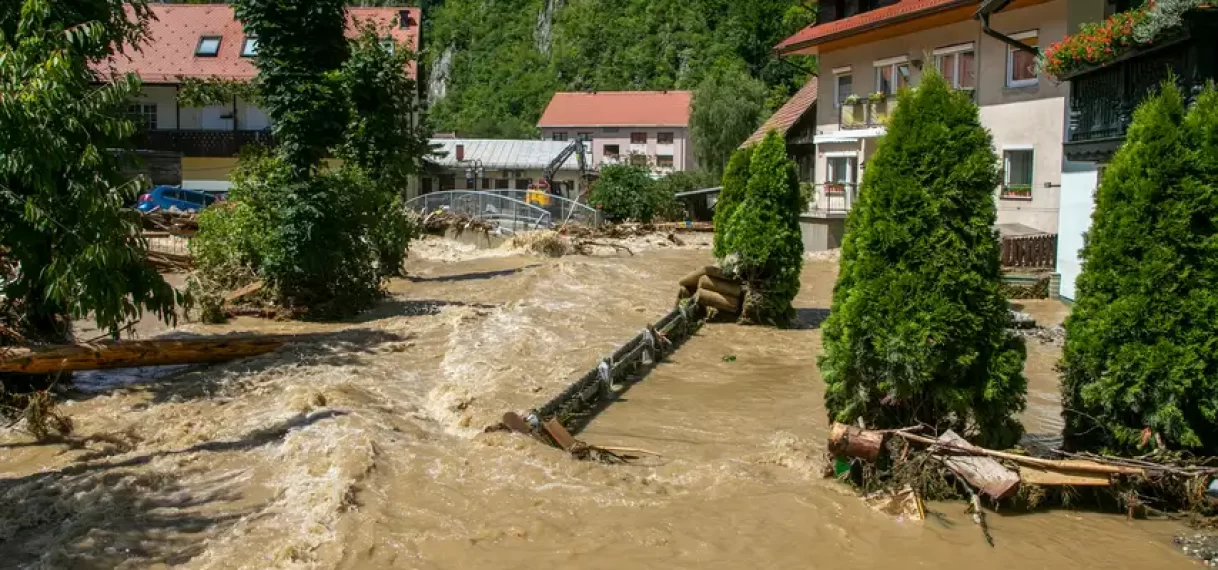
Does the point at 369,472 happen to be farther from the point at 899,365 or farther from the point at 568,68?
the point at 568,68

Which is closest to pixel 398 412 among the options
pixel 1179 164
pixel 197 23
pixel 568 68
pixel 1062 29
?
pixel 1179 164

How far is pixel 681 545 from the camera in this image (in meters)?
6.42

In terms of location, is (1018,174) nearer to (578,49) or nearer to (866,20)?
(866,20)

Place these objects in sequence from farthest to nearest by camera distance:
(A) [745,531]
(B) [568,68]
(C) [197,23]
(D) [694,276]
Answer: (B) [568,68]
(C) [197,23]
(D) [694,276]
(A) [745,531]

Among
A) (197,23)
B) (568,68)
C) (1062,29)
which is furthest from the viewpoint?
(568,68)

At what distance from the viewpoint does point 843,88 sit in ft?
112

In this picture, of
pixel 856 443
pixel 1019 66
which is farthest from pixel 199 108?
pixel 856 443

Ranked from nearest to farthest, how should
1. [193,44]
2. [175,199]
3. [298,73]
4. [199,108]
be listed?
1. [298,73]
2. [175,199]
3. [199,108]
4. [193,44]

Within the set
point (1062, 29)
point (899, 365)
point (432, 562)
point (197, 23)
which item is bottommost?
point (432, 562)

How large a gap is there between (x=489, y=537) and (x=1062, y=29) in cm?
2147

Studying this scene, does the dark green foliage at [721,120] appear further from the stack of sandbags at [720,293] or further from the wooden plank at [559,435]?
the wooden plank at [559,435]

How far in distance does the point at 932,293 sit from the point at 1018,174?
19.7 metres

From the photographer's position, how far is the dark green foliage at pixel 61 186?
8836mm

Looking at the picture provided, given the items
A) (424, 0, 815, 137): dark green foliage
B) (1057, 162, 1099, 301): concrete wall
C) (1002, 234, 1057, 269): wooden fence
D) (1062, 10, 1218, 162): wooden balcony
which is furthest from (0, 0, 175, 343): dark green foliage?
(424, 0, 815, 137): dark green foliage
